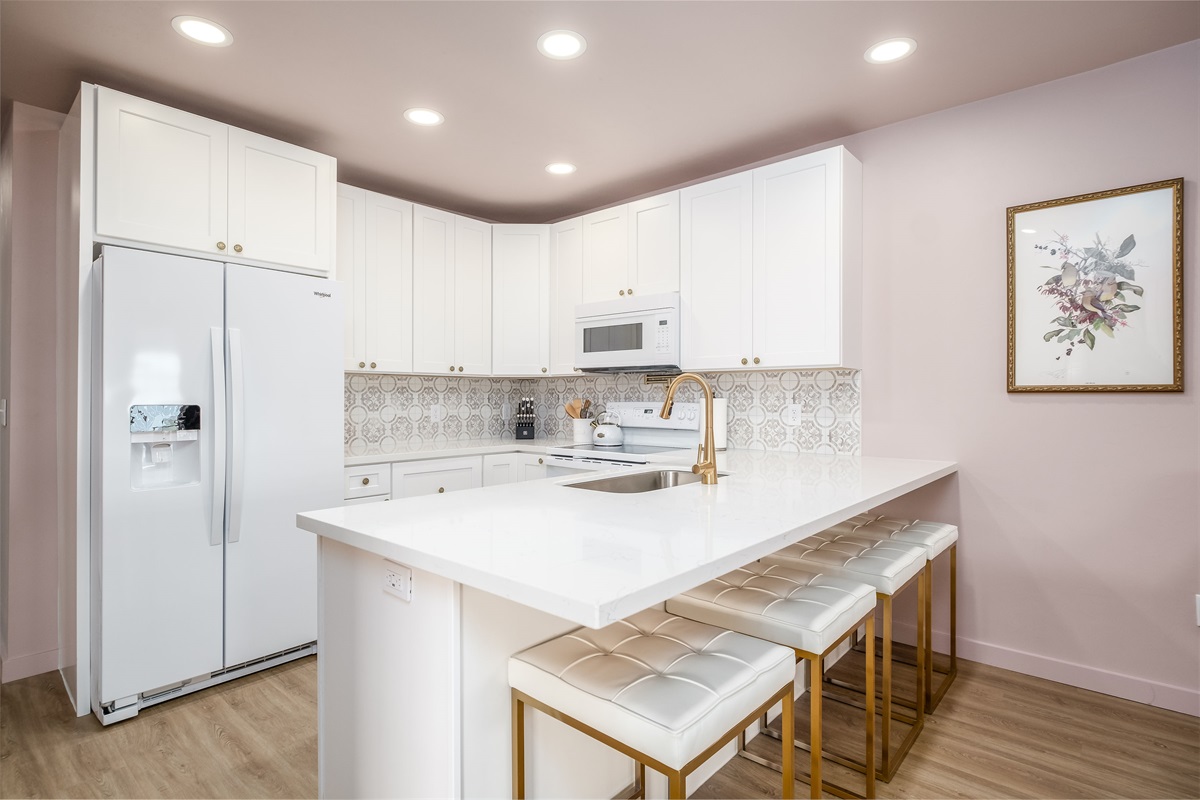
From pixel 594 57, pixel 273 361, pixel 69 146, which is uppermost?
pixel 594 57

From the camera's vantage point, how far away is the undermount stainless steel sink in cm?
219

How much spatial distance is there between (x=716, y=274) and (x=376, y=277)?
1874 millimetres

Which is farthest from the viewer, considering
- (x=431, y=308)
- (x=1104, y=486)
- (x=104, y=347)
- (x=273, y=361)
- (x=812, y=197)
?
(x=431, y=308)

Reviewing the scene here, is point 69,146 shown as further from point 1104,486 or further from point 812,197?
point 1104,486

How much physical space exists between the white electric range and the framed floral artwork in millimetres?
1608

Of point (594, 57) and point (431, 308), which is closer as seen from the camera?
point (594, 57)

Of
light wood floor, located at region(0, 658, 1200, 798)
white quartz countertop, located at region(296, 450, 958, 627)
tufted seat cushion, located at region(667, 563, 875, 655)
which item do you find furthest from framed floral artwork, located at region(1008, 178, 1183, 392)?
tufted seat cushion, located at region(667, 563, 875, 655)

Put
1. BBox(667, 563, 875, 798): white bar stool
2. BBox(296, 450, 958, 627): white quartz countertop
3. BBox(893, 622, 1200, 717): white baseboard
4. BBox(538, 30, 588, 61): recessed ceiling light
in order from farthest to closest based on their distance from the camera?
1. BBox(893, 622, 1200, 717): white baseboard
2. BBox(538, 30, 588, 61): recessed ceiling light
3. BBox(667, 563, 875, 798): white bar stool
4. BBox(296, 450, 958, 627): white quartz countertop

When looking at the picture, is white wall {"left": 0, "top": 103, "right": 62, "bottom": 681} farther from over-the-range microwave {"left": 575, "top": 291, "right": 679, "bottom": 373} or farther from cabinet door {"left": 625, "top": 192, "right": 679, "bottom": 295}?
cabinet door {"left": 625, "top": 192, "right": 679, "bottom": 295}

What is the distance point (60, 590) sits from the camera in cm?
256

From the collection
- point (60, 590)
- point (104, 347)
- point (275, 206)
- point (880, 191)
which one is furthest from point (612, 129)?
point (60, 590)

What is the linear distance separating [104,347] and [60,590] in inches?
47.3

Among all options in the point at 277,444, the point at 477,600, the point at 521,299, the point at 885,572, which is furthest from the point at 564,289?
the point at 477,600

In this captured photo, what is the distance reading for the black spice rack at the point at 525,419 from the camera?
425 cm
